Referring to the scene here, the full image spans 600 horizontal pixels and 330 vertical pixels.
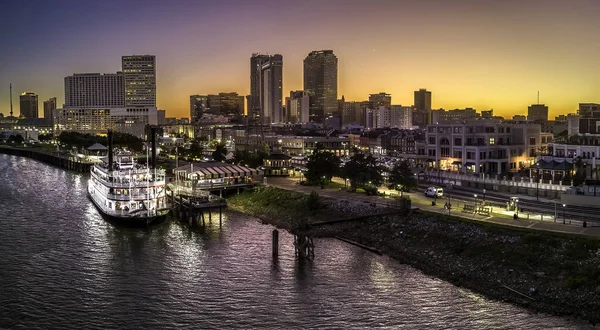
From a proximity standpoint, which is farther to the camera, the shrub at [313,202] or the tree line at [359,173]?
the tree line at [359,173]

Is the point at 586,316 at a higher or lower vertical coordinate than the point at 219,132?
lower

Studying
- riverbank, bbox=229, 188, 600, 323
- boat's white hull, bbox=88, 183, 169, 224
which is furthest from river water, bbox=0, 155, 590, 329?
boat's white hull, bbox=88, 183, 169, 224

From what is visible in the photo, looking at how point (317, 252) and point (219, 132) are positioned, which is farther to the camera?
point (219, 132)

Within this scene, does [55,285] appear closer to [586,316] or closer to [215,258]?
[215,258]

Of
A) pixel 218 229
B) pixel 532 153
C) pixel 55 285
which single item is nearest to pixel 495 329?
pixel 55 285

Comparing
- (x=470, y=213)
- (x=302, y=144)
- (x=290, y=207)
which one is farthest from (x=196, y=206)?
(x=302, y=144)

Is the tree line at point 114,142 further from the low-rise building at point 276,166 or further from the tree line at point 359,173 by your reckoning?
the tree line at point 359,173

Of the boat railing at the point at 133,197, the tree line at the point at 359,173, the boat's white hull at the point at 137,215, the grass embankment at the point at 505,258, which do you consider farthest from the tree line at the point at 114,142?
the grass embankment at the point at 505,258
